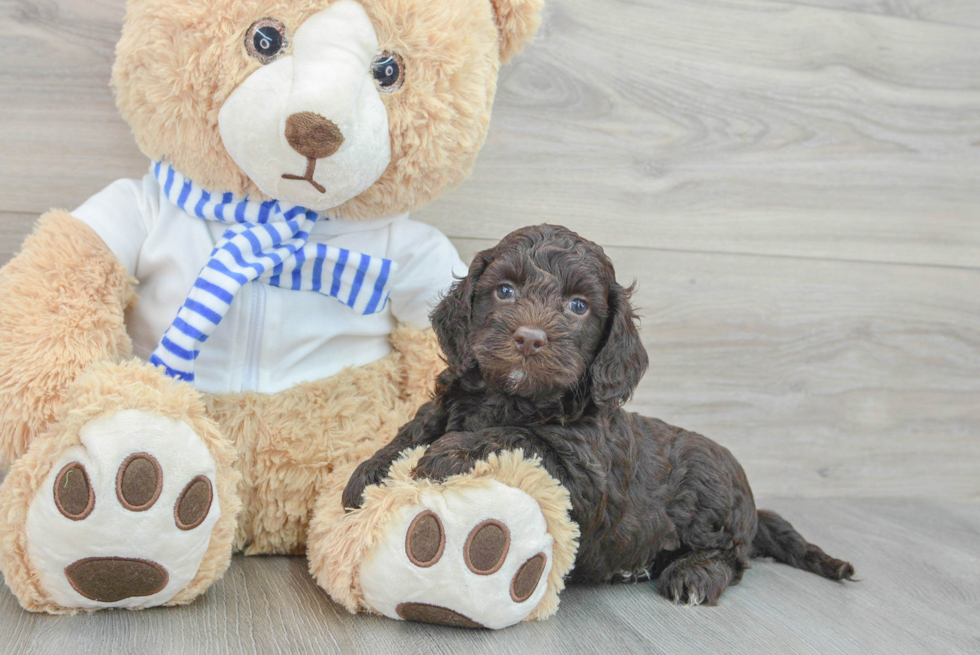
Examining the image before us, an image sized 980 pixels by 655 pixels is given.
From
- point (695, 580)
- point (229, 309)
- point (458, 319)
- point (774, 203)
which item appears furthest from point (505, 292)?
point (774, 203)

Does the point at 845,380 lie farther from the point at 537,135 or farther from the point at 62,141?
the point at 62,141

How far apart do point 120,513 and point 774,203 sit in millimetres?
1918

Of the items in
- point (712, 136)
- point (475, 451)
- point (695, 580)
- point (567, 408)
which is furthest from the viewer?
point (712, 136)

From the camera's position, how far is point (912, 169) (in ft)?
8.39

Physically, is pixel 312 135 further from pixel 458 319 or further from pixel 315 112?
pixel 458 319

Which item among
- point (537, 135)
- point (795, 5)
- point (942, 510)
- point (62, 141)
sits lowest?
point (942, 510)

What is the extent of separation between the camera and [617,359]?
1483mm

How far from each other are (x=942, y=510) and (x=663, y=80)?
1.54 metres

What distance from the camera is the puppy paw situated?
1673mm

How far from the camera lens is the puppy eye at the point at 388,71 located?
62.9 inches

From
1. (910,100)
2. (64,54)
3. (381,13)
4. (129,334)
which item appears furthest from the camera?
(910,100)

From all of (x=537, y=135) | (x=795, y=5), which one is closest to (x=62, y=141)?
(x=537, y=135)

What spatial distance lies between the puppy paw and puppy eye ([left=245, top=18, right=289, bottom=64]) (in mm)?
1255

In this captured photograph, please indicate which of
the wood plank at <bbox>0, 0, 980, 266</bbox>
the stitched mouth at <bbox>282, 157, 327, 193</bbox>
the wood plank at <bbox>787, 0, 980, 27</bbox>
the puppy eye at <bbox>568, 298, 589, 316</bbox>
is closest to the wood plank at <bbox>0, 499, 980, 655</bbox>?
the puppy eye at <bbox>568, 298, 589, 316</bbox>
